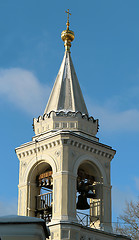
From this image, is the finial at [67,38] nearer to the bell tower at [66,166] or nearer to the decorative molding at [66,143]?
the bell tower at [66,166]

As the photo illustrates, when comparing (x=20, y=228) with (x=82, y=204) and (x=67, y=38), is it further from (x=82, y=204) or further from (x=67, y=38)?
(x=67, y=38)

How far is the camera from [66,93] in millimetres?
28859

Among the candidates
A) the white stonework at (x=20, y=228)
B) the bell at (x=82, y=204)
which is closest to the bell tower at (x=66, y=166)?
the bell at (x=82, y=204)

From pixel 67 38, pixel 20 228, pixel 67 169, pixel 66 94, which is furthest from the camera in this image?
pixel 67 38

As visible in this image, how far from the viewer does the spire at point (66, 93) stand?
28.4 meters

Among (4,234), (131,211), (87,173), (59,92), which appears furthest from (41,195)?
(4,234)

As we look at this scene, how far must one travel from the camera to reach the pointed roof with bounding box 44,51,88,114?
28406 millimetres

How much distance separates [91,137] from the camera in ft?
92.0

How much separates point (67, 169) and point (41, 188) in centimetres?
233

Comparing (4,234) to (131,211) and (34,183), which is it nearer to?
(34,183)

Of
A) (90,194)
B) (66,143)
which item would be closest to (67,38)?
(66,143)

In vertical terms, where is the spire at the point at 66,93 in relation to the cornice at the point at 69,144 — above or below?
above

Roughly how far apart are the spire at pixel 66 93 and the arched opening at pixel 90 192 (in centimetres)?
282

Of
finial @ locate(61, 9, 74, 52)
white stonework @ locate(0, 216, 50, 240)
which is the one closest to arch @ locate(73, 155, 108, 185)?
finial @ locate(61, 9, 74, 52)
